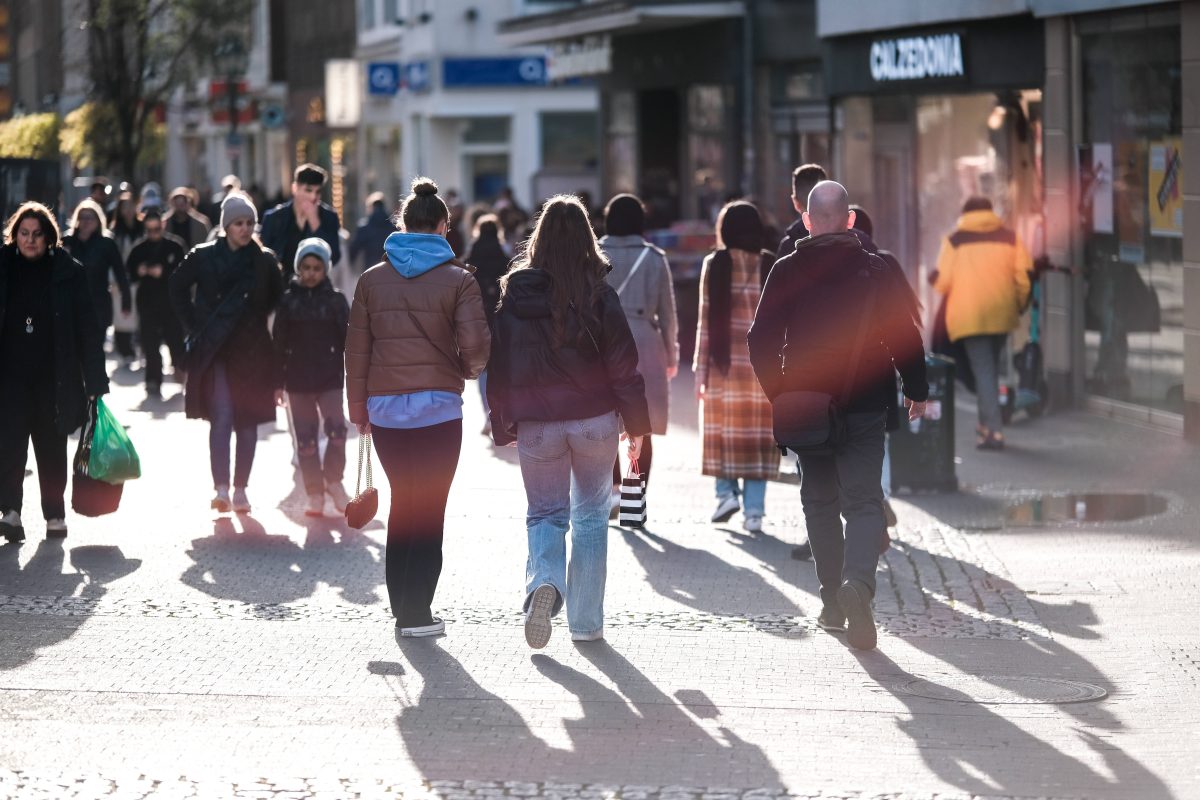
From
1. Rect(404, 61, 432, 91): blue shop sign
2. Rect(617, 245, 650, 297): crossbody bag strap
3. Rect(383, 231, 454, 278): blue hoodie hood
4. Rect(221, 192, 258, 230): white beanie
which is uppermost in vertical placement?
Rect(404, 61, 432, 91): blue shop sign

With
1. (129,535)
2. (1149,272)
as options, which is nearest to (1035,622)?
(129,535)

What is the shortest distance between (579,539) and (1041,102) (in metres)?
10.6

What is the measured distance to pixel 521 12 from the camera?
4472 cm

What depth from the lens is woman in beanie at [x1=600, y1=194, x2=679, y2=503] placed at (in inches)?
476

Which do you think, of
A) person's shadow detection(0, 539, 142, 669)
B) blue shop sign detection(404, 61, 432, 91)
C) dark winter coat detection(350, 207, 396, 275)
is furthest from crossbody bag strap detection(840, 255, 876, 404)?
blue shop sign detection(404, 61, 432, 91)

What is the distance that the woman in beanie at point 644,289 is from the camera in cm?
1210

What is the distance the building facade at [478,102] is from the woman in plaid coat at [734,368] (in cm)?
3344

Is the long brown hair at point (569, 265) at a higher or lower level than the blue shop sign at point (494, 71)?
lower

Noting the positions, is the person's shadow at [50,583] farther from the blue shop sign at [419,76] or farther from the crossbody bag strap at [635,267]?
the blue shop sign at [419,76]

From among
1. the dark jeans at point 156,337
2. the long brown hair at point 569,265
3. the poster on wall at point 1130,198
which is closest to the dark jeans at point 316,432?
the long brown hair at point 569,265

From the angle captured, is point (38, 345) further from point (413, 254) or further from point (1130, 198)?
point (1130, 198)

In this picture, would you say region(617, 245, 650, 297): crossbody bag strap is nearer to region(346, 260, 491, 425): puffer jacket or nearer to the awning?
region(346, 260, 491, 425): puffer jacket

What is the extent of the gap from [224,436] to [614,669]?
15.7ft

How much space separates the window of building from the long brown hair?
37.3m
